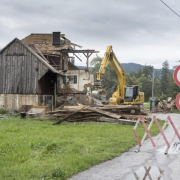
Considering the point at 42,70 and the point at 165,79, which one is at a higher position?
the point at 165,79

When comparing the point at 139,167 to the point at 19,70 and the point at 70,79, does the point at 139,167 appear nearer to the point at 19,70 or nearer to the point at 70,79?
the point at 19,70

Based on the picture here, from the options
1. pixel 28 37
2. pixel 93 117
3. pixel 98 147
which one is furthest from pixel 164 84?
pixel 98 147

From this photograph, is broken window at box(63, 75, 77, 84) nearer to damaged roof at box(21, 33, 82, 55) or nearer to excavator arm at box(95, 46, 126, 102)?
damaged roof at box(21, 33, 82, 55)

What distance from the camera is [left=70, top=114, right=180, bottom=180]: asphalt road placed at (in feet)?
27.2

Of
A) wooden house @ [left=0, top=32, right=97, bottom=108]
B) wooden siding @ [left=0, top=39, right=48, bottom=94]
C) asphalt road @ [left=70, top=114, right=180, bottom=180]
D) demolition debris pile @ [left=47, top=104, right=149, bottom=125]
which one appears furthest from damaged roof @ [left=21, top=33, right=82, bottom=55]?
asphalt road @ [left=70, top=114, right=180, bottom=180]

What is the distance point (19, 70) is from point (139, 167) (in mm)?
27547

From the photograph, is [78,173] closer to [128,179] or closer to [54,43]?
[128,179]

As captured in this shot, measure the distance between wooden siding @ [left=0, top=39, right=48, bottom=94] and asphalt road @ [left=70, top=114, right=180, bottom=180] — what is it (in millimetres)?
24002

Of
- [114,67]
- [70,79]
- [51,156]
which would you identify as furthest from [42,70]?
[51,156]

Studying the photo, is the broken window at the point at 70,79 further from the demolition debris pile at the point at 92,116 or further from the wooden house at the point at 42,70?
the demolition debris pile at the point at 92,116

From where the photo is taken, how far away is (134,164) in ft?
32.0

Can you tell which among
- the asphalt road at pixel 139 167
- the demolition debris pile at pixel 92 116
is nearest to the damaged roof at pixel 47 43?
the demolition debris pile at pixel 92 116

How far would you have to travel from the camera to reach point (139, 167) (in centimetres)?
934

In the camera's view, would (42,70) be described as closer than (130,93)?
Yes
